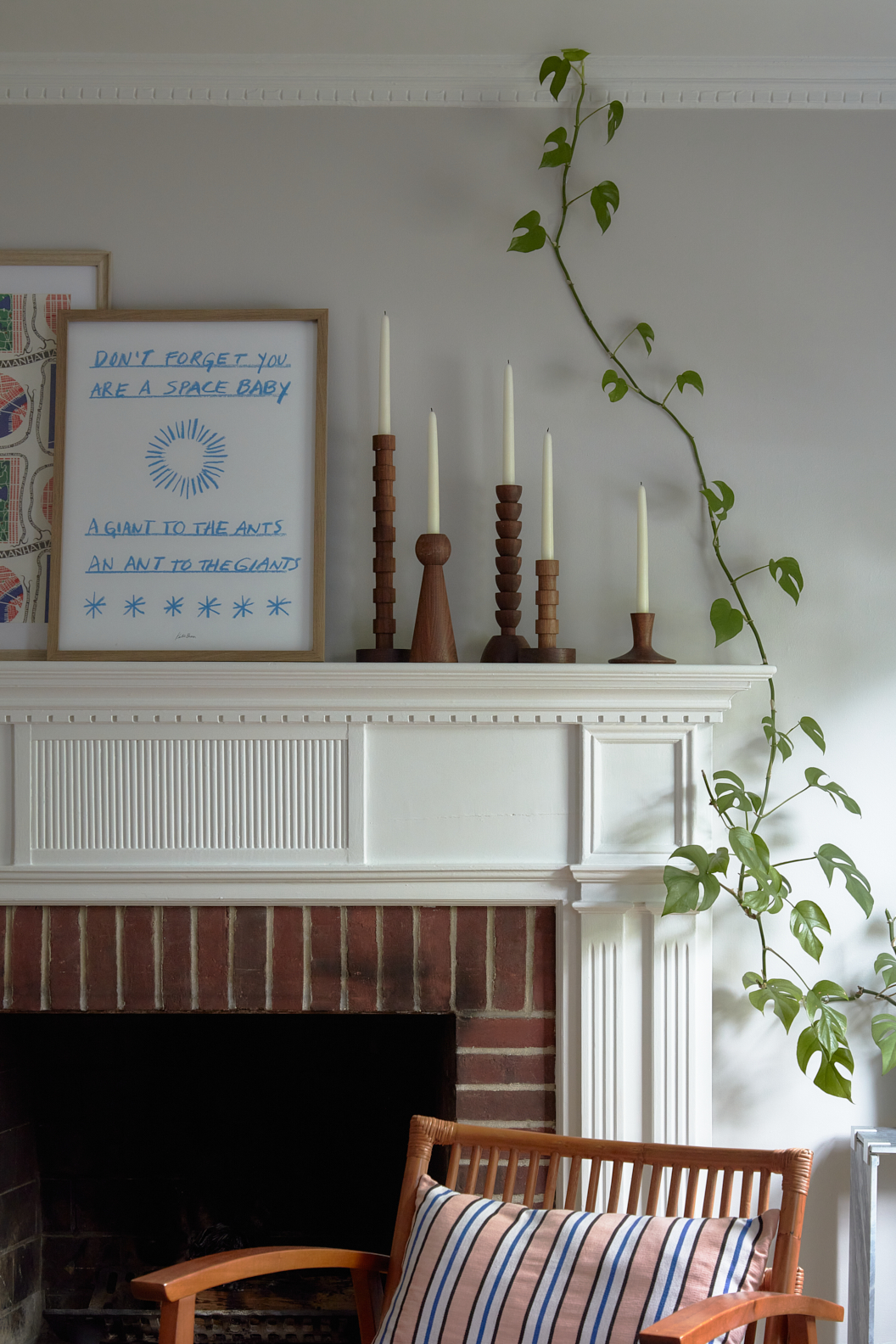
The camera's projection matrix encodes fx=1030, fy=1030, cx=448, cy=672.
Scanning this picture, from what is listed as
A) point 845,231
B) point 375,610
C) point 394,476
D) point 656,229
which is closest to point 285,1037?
point 375,610

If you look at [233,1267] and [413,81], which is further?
[413,81]

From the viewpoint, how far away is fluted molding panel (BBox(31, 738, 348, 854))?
5.35 ft

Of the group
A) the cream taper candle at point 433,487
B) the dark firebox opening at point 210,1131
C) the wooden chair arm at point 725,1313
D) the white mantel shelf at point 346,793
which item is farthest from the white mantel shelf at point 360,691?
the wooden chair arm at point 725,1313

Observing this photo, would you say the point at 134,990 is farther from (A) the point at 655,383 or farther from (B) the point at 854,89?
(B) the point at 854,89

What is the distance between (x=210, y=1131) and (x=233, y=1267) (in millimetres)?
765

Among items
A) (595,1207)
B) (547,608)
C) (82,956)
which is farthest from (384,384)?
(595,1207)

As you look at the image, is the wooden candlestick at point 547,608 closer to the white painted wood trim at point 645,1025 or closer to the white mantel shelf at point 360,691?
the white mantel shelf at point 360,691

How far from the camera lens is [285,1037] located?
197cm

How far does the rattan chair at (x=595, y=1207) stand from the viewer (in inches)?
45.5

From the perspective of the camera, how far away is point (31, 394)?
174cm

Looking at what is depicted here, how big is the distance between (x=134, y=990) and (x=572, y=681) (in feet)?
2.79

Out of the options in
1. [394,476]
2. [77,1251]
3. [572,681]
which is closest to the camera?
[572,681]

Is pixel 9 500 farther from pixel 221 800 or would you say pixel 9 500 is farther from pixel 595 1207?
pixel 595 1207

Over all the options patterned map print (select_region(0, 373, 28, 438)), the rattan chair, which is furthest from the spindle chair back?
patterned map print (select_region(0, 373, 28, 438))
